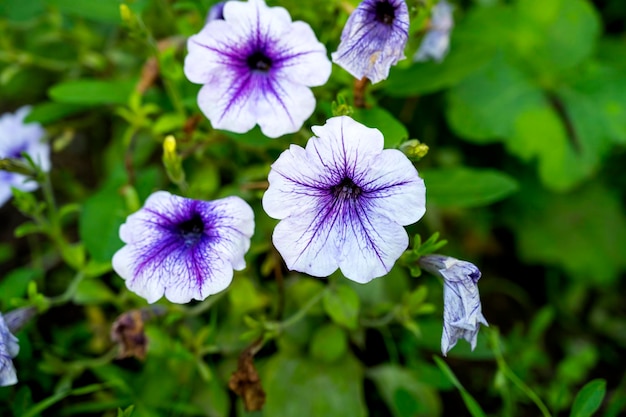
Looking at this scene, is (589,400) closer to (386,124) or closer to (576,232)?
(386,124)

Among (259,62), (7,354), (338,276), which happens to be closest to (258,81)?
(259,62)

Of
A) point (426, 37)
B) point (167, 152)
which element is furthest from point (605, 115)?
point (167, 152)

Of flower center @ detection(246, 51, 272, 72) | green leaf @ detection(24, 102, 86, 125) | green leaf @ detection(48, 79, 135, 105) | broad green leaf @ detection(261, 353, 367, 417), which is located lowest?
broad green leaf @ detection(261, 353, 367, 417)

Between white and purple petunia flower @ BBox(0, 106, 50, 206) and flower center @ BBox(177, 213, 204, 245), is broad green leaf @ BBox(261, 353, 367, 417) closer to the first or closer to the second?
flower center @ BBox(177, 213, 204, 245)

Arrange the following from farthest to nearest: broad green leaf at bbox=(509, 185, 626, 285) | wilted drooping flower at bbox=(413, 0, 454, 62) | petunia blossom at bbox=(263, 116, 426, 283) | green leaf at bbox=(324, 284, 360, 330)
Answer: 1. broad green leaf at bbox=(509, 185, 626, 285)
2. wilted drooping flower at bbox=(413, 0, 454, 62)
3. green leaf at bbox=(324, 284, 360, 330)
4. petunia blossom at bbox=(263, 116, 426, 283)

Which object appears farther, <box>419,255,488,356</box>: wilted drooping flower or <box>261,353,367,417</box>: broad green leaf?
<box>261,353,367,417</box>: broad green leaf

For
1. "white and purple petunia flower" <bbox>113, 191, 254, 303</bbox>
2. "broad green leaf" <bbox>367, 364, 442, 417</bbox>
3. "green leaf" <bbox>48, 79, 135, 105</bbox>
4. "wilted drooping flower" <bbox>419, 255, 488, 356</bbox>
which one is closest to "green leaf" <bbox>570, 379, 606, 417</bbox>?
"wilted drooping flower" <bbox>419, 255, 488, 356</bbox>
